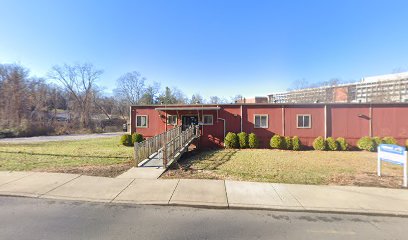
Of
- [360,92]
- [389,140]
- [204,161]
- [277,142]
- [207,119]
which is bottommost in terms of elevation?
[204,161]

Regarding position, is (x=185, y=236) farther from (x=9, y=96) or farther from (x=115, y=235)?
(x=9, y=96)

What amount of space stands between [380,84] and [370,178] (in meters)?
62.3

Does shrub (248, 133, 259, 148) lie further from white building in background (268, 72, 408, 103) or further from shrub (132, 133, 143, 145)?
white building in background (268, 72, 408, 103)

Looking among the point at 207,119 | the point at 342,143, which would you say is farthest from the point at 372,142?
the point at 207,119

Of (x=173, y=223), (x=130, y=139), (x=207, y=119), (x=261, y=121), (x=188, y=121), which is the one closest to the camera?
(x=173, y=223)

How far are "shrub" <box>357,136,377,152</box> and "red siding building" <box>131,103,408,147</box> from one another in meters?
Answer: 0.72

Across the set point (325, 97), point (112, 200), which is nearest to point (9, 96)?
point (112, 200)

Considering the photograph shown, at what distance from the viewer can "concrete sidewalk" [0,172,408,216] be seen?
572 centimetres

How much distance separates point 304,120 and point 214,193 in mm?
14794

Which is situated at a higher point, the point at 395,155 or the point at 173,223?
the point at 395,155

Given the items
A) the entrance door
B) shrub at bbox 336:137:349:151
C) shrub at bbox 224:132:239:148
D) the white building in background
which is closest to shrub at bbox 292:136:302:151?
shrub at bbox 336:137:349:151

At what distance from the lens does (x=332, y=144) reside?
17.7m

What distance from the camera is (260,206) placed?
5.66 metres

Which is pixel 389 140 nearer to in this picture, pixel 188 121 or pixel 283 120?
pixel 283 120
